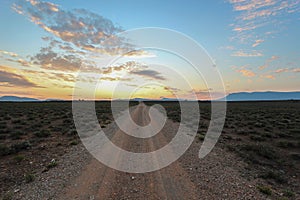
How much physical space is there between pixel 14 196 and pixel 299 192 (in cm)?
874

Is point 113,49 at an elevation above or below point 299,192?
above

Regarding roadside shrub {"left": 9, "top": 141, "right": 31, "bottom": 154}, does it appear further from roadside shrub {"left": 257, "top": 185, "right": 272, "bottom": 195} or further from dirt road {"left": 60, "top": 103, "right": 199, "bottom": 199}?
roadside shrub {"left": 257, "top": 185, "right": 272, "bottom": 195}

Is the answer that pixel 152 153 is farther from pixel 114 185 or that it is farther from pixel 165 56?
pixel 165 56

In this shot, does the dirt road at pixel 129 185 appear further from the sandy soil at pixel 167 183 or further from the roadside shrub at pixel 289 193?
the roadside shrub at pixel 289 193

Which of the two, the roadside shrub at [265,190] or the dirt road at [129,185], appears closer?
the dirt road at [129,185]

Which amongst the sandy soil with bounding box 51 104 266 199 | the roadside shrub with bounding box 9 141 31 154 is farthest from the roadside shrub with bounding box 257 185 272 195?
the roadside shrub with bounding box 9 141 31 154

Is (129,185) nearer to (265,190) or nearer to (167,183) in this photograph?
(167,183)

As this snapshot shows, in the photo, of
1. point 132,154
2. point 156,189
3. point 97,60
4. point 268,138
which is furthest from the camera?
point 97,60

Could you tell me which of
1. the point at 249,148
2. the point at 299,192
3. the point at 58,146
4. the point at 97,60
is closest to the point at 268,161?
the point at 249,148

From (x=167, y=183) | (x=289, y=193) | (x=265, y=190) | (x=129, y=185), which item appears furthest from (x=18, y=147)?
(x=289, y=193)

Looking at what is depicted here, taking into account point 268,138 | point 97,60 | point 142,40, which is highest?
point 142,40

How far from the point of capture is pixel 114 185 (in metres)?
5.16

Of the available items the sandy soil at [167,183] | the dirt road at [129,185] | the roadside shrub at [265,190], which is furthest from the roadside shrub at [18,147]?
the roadside shrub at [265,190]

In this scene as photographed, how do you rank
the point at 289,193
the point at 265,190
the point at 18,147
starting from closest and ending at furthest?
the point at 265,190 → the point at 289,193 → the point at 18,147
